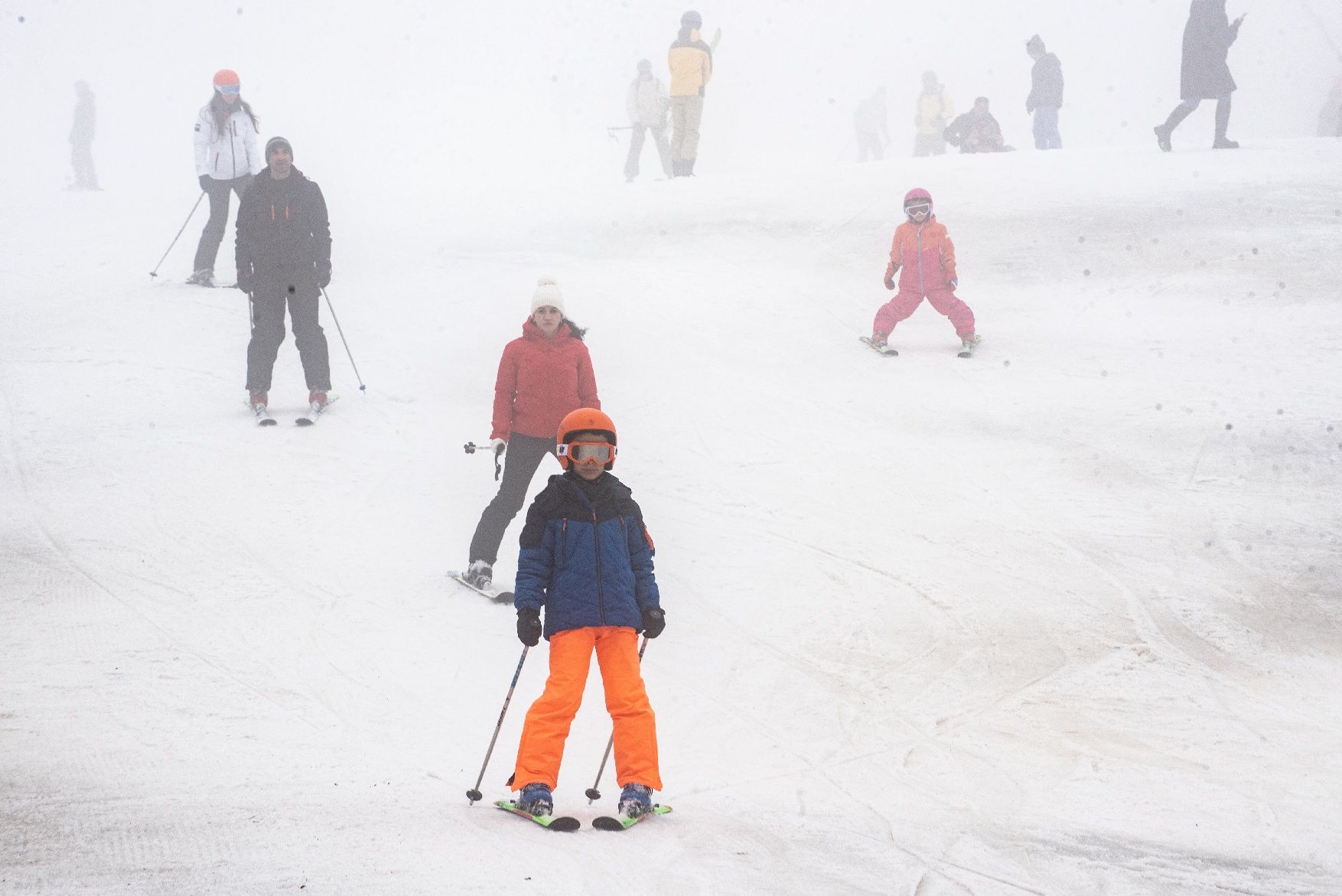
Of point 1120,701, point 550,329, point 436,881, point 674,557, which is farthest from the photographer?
point 674,557

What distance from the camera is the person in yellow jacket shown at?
55.7ft

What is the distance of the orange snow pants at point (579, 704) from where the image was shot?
13.1ft

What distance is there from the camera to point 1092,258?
12312 mm

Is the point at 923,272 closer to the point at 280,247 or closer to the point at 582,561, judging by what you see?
the point at 280,247

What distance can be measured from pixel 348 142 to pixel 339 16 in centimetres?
1072

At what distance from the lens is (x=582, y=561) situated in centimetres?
415

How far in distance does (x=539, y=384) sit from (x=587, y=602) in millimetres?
2271

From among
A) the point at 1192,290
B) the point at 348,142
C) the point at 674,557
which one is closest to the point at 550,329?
the point at 674,557

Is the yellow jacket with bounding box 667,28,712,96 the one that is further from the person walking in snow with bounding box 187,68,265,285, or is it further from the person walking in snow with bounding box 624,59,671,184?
the person walking in snow with bounding box 187,68,265,285

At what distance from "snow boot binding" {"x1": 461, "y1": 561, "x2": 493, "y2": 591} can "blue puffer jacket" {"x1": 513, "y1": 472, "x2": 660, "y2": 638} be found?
238 cm

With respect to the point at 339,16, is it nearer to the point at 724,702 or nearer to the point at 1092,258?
the point at 1092,258

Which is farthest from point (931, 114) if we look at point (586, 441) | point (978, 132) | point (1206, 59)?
point (586, 441)

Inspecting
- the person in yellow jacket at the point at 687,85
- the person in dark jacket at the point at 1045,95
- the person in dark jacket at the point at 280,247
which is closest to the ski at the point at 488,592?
the person in dark jacket at the point at 280,247

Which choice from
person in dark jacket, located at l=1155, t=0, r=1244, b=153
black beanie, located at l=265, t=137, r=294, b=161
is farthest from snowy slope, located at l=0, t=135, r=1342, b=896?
person in dark jacket, located at l=1155, t=0, r=1244, b=153
